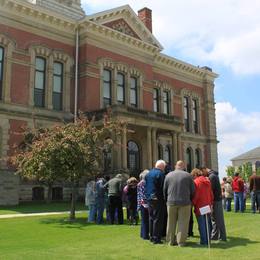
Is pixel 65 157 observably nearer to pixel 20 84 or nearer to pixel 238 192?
pixel 238 192

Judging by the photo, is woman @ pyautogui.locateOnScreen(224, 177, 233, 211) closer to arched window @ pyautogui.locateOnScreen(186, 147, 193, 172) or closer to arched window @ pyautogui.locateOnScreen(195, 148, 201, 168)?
arched window @ pyautogui.locateOnScreen(186, 147, 193, 172)

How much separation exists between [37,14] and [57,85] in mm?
5153

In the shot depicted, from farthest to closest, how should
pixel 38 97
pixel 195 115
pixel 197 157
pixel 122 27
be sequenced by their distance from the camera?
pixel 195 115, pixel 197 157, pixel 122 27, pixel 38 97

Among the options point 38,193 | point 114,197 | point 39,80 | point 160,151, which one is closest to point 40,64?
point 39,80

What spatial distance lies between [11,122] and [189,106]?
68.1 feet

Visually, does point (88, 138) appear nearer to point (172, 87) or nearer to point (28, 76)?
point (28, 76)

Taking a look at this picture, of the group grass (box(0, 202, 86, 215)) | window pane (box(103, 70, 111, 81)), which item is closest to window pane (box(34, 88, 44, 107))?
window pane (box(103, 70, 111, 81))

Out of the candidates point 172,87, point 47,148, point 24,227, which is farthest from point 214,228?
point 172,87

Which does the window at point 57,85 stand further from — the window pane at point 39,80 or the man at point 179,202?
the man at point 179,202

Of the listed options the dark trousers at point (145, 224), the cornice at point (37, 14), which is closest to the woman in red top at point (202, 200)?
the dark trousers at point (145, 224)

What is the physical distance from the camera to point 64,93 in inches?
1200

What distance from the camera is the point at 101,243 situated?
10.3 metres

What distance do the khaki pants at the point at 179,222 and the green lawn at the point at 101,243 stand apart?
0.29m

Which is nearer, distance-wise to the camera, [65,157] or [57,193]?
[65,157]
